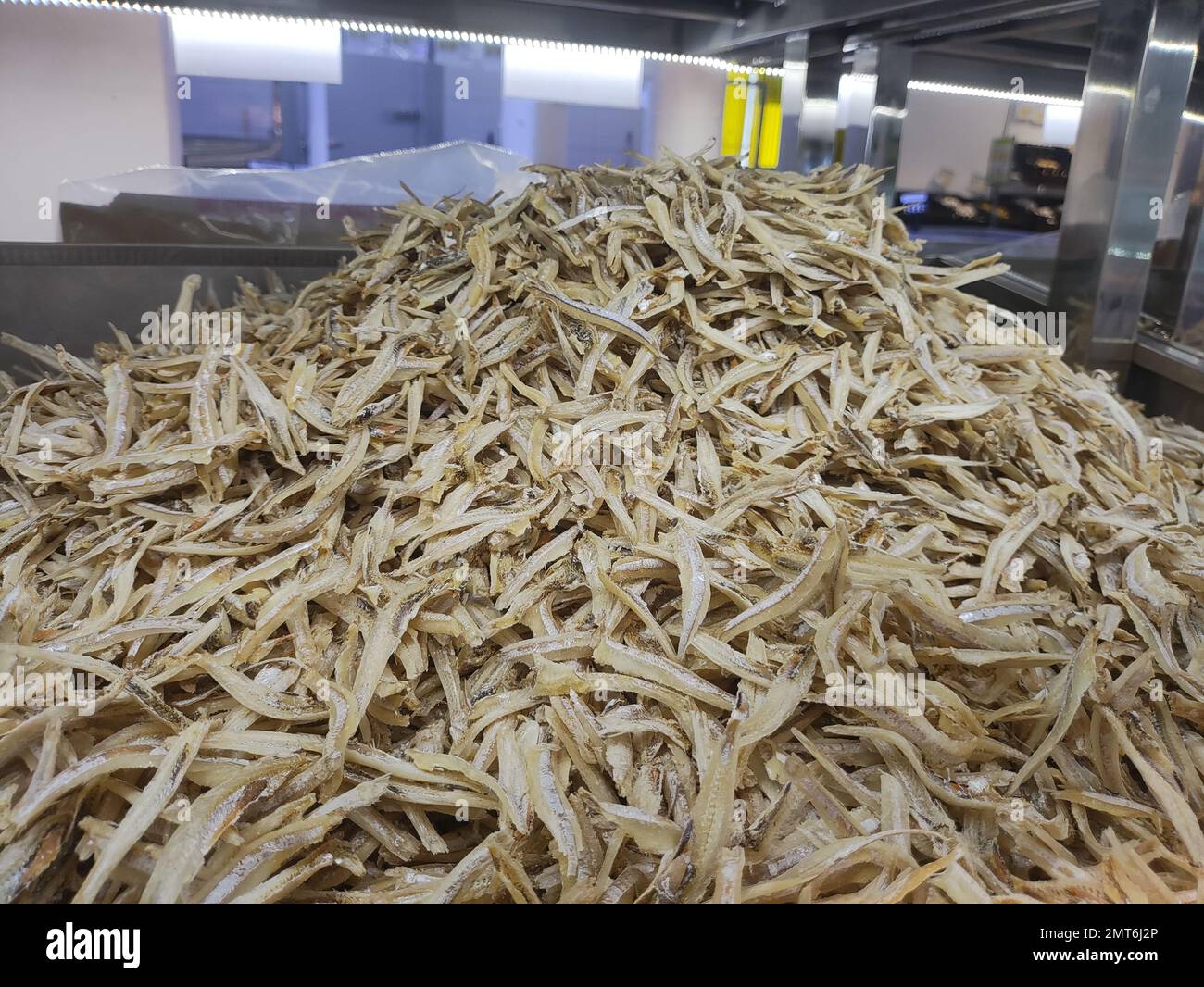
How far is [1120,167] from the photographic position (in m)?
1.40

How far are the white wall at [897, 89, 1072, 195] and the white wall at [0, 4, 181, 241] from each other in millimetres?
2019

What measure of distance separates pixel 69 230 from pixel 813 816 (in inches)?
69.1

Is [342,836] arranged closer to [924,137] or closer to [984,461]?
[984,461]

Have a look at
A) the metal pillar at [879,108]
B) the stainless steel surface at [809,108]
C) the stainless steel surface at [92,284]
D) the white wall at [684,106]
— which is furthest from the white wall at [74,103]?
the metal pillar at [879,108]

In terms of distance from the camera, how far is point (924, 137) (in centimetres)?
271

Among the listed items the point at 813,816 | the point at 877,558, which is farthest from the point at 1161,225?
the point at 813,816

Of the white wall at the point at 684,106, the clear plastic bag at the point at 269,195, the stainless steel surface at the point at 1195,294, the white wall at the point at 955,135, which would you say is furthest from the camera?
the white wall at the point at 955,135

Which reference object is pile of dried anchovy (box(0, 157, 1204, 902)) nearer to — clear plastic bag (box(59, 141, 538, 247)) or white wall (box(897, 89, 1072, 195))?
clear plastic bag (box(59, 141, 538, 247))

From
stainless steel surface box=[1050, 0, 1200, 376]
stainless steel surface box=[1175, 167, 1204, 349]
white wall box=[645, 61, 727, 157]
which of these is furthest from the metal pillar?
stainless steel surface box=[1175, 167, 1204, 349]
